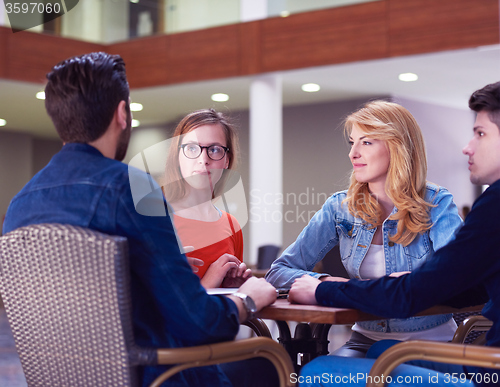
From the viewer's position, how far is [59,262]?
1.29 metres

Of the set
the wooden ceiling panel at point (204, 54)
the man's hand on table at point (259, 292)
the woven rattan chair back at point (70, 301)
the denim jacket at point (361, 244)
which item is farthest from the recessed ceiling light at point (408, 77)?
the woven rattan chair back at point (70, 301)

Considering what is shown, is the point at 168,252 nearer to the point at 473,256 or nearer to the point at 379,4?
the point at 473,256

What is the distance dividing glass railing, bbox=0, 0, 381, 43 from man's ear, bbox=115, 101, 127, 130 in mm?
6163

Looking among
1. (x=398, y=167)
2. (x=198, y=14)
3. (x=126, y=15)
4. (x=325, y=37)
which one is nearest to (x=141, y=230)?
(x=398, y=167)

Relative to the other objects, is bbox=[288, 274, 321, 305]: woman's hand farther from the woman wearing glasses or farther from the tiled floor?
the tiled floor

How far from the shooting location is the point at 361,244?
6.70 feet

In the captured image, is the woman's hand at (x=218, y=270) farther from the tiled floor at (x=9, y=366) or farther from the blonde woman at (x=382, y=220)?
the tiled floor at (x=9, y=366)

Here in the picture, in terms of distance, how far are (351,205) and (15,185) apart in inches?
456

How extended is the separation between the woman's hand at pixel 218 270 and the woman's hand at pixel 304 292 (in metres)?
0.34

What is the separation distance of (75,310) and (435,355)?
0.79m

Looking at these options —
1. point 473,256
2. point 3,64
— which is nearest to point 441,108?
point 3,64

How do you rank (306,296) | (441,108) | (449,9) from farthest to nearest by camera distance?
1. (441,108)
2. (449,9)
3. (306,296)

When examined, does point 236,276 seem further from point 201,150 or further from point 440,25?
point 440,25

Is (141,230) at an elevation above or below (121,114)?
below
